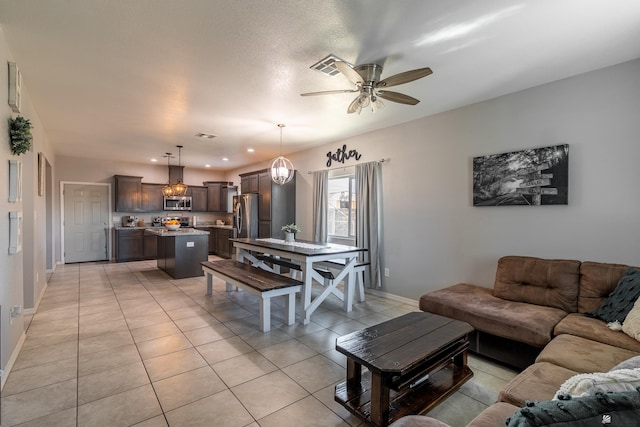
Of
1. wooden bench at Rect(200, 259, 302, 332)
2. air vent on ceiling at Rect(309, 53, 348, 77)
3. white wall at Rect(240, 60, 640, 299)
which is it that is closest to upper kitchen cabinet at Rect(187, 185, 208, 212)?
wooden bench at Rect(200, 259, 302, 332)

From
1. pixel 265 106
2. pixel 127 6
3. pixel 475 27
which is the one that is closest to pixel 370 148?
pixel 265 106

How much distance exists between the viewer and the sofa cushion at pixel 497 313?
7.84 ft

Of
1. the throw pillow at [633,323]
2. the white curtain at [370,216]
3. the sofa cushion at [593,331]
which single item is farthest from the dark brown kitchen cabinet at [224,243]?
the throw pillow at [633,323]

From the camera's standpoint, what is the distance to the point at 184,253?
5898 mm

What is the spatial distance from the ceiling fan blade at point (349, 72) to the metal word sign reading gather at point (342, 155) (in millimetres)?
2694

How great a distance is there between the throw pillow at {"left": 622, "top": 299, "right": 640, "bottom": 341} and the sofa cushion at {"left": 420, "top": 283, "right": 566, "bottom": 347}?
41cm

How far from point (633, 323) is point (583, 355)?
597 mm

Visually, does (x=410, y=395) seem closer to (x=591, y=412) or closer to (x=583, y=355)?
(x=583, y=355)

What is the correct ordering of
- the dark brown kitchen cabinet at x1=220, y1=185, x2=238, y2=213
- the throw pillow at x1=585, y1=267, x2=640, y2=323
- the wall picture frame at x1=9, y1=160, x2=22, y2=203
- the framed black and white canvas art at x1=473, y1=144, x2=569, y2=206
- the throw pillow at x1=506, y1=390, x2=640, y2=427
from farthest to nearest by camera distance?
the dark brown kitchen cabinet at x1=220, y1=185, x2=238, y2=213 < the framed black and white canvas art at x1=473, y1=144, x2=569, y2=206 < the wall picture frame at x1=9, y1=160, x2=22, y2=203 < the throw pillow at x1=585, y1=267, x2=640, y2=323 < the throw pillow at x1=506, y1=390, x2=640, y2=427

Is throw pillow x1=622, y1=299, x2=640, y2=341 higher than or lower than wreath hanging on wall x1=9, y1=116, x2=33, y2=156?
lower

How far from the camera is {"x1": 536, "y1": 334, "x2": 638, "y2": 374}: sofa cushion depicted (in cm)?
175

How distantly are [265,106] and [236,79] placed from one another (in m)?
0.80

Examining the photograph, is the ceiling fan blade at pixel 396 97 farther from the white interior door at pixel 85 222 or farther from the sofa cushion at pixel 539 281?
the white interior door at pixel 85 222

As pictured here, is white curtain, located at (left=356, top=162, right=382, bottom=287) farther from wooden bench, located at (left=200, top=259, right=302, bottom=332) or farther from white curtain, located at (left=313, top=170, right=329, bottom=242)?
wooden bench, located at (left=200, top=259, right=302, bottom=332)
